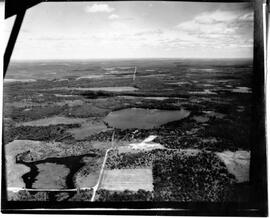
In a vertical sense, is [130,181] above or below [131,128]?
below

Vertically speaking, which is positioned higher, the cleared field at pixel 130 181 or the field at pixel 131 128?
the field at pixel 131 128

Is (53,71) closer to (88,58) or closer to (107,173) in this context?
(88,58)

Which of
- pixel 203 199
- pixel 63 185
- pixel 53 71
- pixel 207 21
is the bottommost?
pixel 203 199

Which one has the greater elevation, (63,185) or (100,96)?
(100,96)

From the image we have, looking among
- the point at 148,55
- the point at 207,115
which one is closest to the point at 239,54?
the point at 207,115

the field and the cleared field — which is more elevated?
the field
